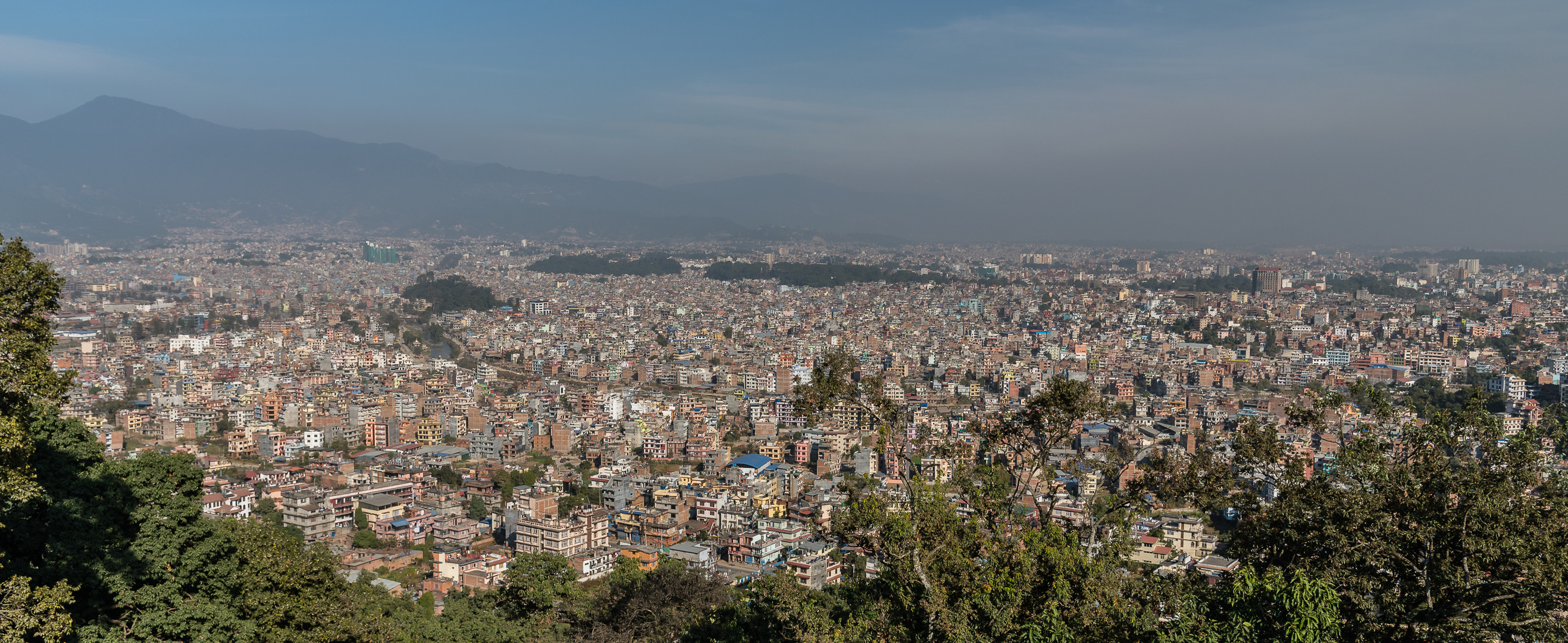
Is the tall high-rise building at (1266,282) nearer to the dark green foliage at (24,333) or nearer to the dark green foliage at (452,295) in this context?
the dark green foliage at (452,295)

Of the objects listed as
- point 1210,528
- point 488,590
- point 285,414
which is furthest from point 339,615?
point 285,414

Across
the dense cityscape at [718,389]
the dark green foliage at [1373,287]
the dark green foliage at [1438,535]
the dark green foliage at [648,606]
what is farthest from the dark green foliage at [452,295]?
the dark green foliage at [1373,287]

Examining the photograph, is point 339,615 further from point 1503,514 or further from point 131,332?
point 131,332

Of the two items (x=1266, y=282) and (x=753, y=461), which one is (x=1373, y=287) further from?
(x=753, y=461)

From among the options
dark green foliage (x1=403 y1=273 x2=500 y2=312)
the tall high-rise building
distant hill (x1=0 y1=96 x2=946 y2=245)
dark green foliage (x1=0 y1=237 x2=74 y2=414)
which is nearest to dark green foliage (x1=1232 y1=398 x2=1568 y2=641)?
dark green foliage (x1=0 y1=237 x2=74 y2=414)

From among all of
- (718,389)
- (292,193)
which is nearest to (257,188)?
(292,193)
